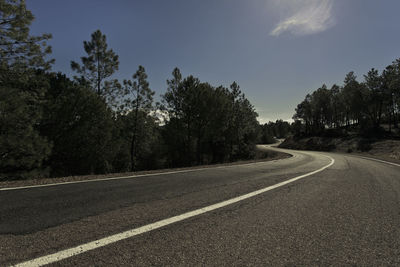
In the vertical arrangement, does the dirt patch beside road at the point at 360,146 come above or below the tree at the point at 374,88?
below

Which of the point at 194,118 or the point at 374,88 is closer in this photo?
the point at 194,118

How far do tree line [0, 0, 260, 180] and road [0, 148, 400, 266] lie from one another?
24.0 feet

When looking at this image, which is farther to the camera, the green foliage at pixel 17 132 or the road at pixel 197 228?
the green foliage at pixel 17 132

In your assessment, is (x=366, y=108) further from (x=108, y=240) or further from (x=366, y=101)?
(x=108, y=240)

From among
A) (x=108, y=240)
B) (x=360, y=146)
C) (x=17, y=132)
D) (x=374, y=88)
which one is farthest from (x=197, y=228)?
(x=374, y=88)

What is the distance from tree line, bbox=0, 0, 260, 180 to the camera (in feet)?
29.9

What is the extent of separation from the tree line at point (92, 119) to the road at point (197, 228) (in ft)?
24.0

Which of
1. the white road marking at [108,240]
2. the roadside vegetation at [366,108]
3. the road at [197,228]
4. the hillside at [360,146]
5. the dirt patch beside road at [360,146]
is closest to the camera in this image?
the white road marking at [108,240]

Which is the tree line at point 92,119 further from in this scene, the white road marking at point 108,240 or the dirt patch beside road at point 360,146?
the dirt patch beside road at point 360,146

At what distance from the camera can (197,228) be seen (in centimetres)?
271

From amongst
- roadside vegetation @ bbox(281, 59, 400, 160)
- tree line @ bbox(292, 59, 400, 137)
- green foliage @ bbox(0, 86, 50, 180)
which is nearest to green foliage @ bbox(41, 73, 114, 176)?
green foliage @ bbox(0, 86, 50, 180)

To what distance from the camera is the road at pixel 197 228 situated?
6.56ft

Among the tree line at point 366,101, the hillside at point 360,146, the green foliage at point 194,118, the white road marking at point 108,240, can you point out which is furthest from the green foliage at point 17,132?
the tree line at point 366,101

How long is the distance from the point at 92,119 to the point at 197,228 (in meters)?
17.2
